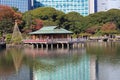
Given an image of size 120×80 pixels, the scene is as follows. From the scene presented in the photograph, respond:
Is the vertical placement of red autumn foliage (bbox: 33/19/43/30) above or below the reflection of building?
above

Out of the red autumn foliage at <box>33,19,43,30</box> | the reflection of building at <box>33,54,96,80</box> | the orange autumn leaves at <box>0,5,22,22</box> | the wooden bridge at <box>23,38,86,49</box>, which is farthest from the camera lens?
the red autumn foliage at <box>33,19,43,30</box>

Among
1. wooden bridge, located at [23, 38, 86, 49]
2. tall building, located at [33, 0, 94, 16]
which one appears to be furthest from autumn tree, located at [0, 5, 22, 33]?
tall building, located at [33, 0, 94, 16]

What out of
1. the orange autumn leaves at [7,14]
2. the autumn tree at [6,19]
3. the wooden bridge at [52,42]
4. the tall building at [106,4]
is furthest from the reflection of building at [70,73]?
the tall building at [106,4]

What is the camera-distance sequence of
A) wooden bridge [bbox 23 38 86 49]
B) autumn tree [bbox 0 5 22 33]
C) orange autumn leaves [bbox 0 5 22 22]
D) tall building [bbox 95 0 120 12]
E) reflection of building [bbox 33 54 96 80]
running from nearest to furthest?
reflection of building [bbox 33 54 96 80] < wooden bridge [bbox 23 38 86 49] < autumn tree [bbox 0 5 22 33] < orange autumn leaves [bbox 0 5 22 22] < tall building [bbox 95 0 120 12]

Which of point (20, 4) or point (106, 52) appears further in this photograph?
point (20, 4)

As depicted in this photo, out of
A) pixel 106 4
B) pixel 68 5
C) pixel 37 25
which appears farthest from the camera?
pixel 106 4

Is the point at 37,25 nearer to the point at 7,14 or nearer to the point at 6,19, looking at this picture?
the point at 7,14

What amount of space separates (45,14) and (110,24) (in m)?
18.0

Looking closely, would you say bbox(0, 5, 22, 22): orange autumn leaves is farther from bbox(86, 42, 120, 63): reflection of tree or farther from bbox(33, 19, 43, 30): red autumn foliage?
bbox(86, 42, 120, 63): reflection of tree

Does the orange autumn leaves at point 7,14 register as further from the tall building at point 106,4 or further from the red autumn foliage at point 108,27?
the tall building at point 106,4

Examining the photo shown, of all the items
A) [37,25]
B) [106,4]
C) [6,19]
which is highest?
[106,4]

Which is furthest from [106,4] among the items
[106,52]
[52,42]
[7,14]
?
[106,52]

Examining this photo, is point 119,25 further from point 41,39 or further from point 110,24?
point 41,39

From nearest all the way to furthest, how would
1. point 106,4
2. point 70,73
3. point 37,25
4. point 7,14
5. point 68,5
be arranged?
point 70,73 < point 7,14 < point 37,25 < point 68,5 < point 106,4
